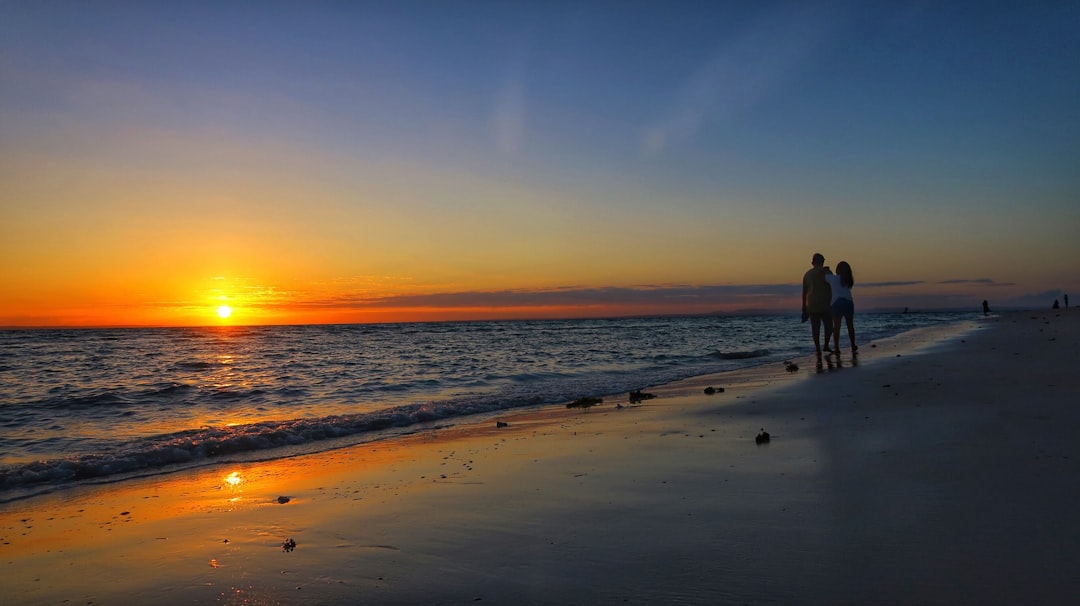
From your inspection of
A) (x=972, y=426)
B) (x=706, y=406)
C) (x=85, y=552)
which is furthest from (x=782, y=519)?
(x=706, y=406)

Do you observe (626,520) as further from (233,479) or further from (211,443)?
(211,443)

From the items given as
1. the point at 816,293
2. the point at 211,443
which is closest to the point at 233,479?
the point at 211,443

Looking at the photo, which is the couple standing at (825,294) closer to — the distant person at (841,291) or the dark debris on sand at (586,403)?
the distant person at (841,291)

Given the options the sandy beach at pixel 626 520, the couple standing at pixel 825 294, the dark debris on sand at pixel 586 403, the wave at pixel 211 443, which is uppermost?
the couple standing at pixel 825 294

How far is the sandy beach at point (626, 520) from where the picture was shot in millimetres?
3316

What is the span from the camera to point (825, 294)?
16.6 metres

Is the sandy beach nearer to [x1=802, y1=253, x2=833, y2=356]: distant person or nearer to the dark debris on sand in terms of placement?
the dark debris on sand

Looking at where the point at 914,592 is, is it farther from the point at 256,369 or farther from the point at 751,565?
the point at 256,369

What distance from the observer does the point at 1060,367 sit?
10.7m

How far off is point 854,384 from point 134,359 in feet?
110

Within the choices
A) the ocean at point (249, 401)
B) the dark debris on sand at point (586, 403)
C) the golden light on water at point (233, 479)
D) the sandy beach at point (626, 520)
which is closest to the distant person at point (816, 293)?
the ocean at point (249, 401)

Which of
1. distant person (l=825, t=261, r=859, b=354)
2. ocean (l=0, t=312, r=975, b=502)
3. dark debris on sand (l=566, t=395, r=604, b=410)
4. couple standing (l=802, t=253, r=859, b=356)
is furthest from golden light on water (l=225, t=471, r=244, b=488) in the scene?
distant person (l=825, t=261, r=859, b=354)

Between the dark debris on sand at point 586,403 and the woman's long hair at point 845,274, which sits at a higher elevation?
the woman's long hair at point 845,274

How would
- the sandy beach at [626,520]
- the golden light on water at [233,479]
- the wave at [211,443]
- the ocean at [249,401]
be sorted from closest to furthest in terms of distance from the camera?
the sandy beach at [626,520], the golden light on water at [233,479], the wave at [211,443], the ocean at [249,401]
